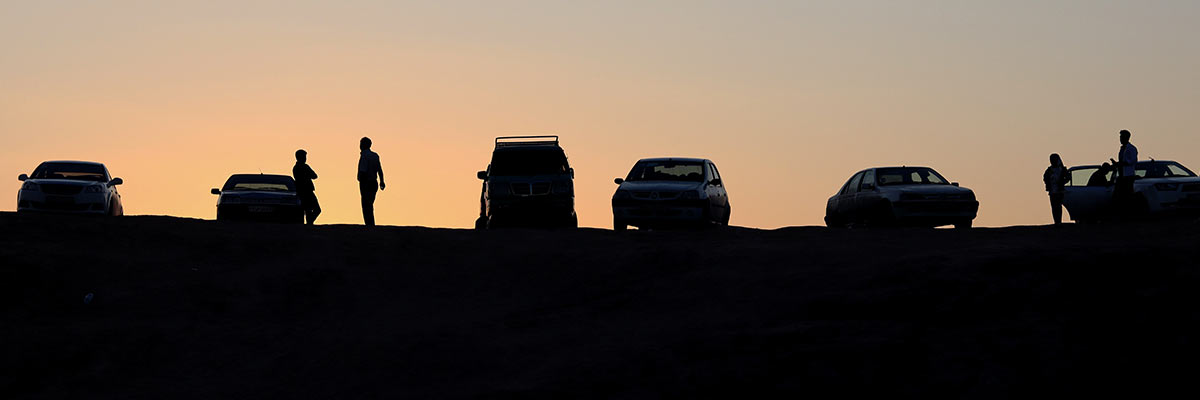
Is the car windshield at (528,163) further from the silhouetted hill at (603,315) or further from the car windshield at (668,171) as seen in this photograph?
the silhouetted hill at (603,315)

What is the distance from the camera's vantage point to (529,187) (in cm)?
2412

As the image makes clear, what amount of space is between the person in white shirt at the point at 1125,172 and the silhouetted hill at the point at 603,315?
2.72 metres

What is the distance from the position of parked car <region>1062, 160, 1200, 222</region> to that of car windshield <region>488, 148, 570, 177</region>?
9.45m

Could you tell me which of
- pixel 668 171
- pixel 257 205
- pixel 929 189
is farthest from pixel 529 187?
pixel 929 189

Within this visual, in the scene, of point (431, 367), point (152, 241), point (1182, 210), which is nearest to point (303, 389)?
point (431, 367)

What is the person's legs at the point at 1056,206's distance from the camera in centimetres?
2394

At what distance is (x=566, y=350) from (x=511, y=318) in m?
1.76

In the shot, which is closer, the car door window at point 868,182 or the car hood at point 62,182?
the car door window at point 868,182

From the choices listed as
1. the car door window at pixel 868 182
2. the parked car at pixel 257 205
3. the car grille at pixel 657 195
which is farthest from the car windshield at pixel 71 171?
the car door window at pixel 868 182

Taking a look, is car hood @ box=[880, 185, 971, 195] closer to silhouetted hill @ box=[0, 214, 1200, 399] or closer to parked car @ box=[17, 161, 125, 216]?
silhouetted hill @ box=[0, 214, 1200, 399]

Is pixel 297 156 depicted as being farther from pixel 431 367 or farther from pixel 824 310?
pixel 824 310

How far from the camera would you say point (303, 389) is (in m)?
13.0

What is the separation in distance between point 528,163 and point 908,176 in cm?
696

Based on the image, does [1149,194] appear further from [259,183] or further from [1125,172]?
[259,183]
